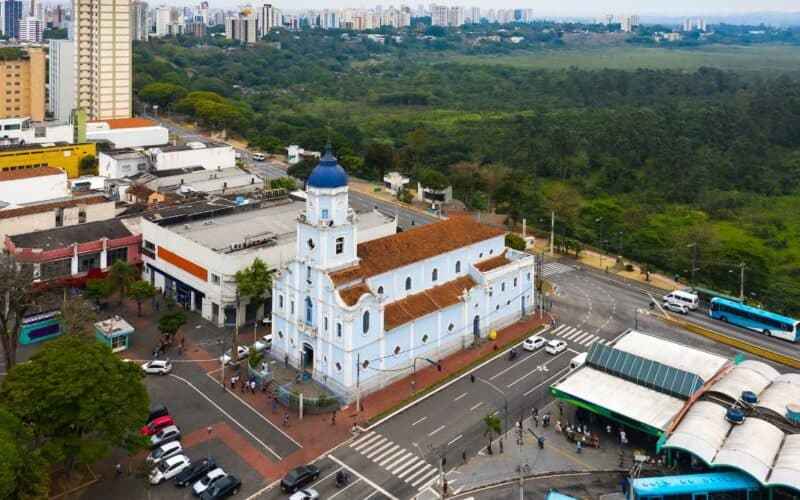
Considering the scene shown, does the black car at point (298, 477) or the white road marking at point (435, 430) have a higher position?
the white road marking at point (435, 430)

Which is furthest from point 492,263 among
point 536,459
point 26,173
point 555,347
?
point 26,173

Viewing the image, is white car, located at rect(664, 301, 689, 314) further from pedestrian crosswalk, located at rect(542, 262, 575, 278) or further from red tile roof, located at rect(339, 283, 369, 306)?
red tile roof, located at rect(339, 283, 369, 306)

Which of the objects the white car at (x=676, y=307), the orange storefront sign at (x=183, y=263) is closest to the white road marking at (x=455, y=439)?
the orange storefront sign at (x=183, y=263)

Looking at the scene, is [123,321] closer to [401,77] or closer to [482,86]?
[482,86]

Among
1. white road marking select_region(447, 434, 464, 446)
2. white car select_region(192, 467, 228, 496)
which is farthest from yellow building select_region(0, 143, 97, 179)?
white road marking select_region(447, 434, 464, 446)

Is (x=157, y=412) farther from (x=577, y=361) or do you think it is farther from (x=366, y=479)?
(x=577, y=361)

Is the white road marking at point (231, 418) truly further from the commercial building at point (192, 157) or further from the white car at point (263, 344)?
the commercial building at point (192, 157)
